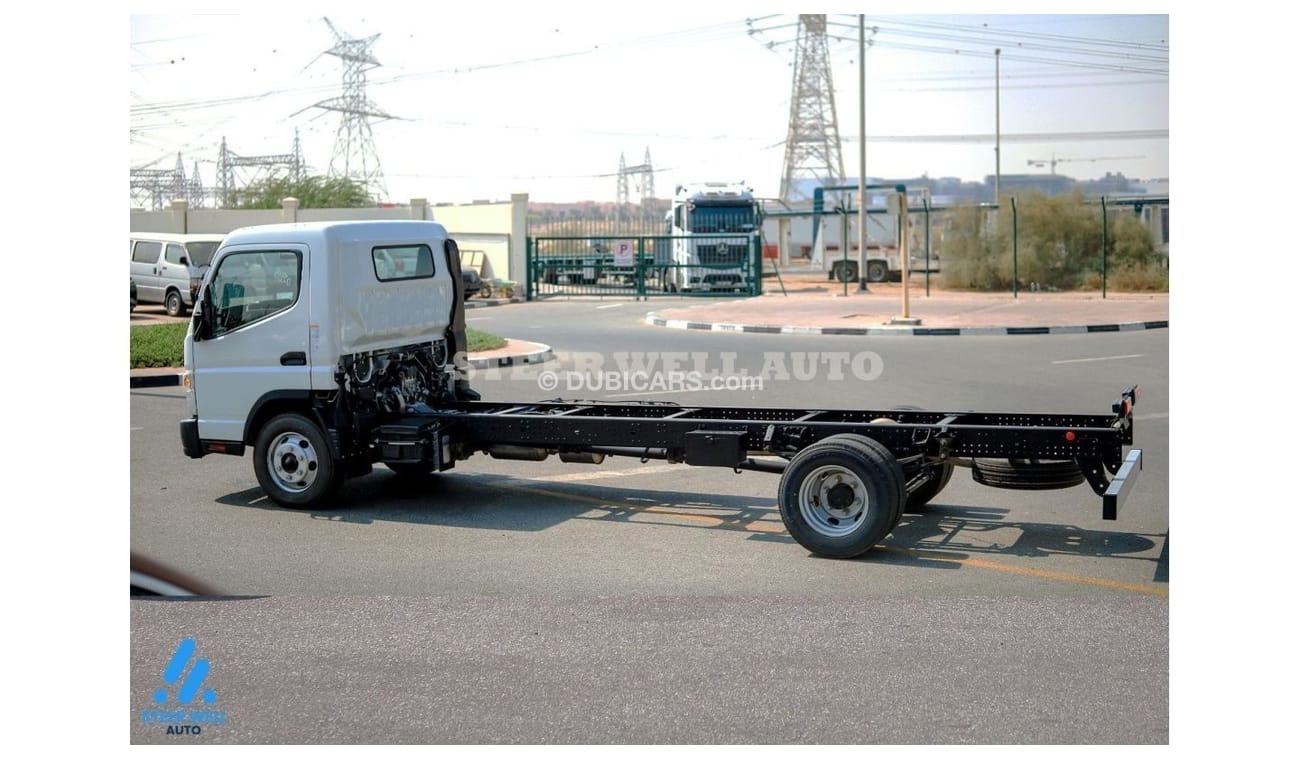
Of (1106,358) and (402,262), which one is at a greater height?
(402,262)

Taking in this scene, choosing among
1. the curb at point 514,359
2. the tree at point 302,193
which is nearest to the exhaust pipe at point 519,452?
the curb at point 514,359

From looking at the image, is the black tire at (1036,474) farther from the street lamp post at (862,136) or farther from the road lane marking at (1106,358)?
the street lamp post at (862,136)

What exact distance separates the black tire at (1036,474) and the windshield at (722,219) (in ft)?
97.3

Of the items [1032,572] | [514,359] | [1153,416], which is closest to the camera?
[1032,572]

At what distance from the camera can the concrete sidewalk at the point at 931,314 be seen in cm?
2356

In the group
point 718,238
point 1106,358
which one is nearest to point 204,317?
point 1106,358

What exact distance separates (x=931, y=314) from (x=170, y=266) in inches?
621

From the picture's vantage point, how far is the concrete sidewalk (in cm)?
2356

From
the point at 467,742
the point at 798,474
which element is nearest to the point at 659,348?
the point at 798,474

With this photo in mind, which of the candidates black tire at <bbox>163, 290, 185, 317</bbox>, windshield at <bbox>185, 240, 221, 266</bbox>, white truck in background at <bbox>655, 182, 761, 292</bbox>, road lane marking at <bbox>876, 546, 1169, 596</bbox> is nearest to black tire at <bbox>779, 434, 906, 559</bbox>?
road lane marking at <bbox>876, 546, 1169, 596</bbox>

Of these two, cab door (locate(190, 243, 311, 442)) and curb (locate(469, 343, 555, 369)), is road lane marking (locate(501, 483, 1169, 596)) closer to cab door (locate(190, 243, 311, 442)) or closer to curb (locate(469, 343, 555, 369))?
cab door (locate(190, 243, 311, 442))

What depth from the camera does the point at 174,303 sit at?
27719mm

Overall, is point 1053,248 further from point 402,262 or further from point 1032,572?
point 1032,572

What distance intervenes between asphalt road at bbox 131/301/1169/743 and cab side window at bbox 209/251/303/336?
135cm
